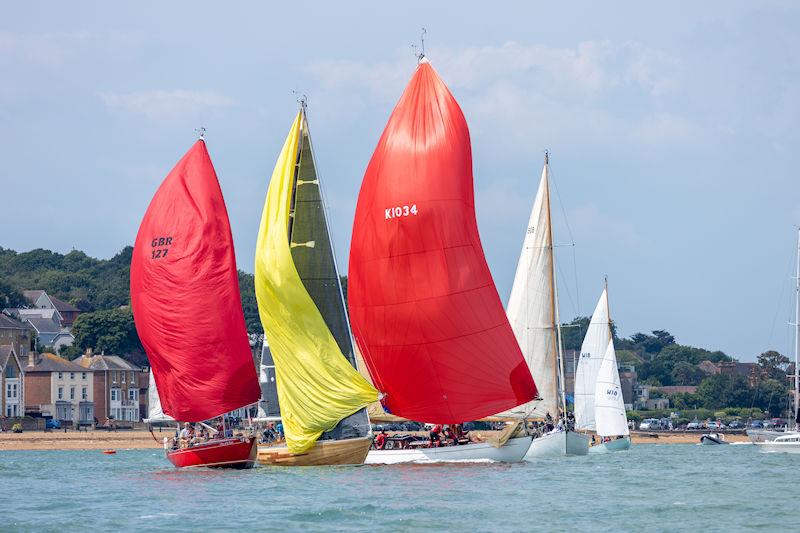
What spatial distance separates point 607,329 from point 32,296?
106 meters

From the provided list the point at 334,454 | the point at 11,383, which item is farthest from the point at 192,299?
the point at 11,383

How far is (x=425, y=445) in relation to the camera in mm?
46281

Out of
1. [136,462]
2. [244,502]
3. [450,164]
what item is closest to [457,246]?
[450,164]

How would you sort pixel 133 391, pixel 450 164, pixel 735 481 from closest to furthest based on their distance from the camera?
pixel 450 164 → pixel 735 481 → pixel 133 391

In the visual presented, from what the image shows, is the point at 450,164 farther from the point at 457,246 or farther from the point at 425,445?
the point at 425,445

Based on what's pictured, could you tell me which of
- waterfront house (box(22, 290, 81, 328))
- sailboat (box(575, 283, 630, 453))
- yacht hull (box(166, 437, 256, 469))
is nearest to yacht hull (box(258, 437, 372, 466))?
yacht hull (box(166, 437, 256, 469))

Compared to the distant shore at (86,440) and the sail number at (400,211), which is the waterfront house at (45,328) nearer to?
the distant shore at (86,440)

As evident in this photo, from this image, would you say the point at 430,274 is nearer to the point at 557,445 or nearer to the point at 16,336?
the point at 557,445

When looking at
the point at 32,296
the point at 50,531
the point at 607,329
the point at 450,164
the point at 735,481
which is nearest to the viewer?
the point at 50,531

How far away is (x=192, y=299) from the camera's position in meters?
45.1

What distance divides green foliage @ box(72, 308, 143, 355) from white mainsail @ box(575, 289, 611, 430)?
72.2m

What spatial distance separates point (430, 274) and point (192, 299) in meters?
7.21

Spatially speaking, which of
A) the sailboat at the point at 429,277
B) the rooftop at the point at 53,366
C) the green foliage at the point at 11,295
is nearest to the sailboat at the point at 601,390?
the sailboat at the point at 429,277

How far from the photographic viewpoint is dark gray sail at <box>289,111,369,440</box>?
1785 inches
